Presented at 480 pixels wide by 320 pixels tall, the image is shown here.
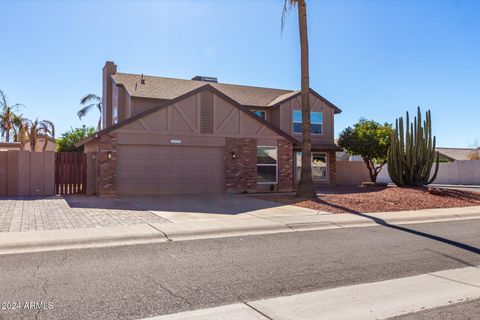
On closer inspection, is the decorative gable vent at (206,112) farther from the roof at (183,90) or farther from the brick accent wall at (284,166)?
the brick accent wall at (284,166)

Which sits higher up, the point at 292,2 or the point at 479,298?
the point at 292,2

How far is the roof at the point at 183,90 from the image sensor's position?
2337 centimetres

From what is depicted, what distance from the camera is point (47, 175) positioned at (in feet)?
60.8

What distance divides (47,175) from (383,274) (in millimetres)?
15932

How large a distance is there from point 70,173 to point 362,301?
54.8ft

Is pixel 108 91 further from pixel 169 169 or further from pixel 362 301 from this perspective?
pixel 362 301

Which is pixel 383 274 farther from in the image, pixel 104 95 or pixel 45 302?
pixel 104 95

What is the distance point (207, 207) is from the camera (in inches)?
579

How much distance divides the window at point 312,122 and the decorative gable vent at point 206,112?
8.43 meters

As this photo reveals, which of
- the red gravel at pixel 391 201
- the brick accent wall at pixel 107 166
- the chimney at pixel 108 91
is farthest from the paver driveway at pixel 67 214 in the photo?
the chimney at pixel 108 91

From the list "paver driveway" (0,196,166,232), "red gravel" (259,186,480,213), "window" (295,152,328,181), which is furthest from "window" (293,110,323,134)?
"paver driveway" (0,196,166,232)

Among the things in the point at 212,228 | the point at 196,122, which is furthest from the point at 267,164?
the point at 212,228

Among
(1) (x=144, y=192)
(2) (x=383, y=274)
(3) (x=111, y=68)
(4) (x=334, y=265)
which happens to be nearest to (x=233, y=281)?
(4) (x=334, y=265)

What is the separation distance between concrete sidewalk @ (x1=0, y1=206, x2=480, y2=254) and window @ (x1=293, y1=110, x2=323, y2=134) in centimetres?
1364
